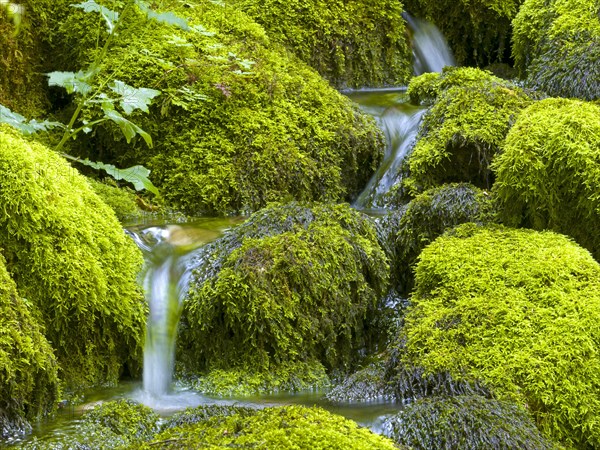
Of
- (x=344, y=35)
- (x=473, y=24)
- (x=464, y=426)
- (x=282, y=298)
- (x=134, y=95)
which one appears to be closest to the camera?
(x=464, y=426)

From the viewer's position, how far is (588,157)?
5.31 meters

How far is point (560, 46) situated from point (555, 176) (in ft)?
8.21

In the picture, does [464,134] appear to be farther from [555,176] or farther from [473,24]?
[473,24]

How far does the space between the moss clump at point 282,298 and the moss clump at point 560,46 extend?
2758mm

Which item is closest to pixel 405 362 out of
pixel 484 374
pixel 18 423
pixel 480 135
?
pixel 484 374

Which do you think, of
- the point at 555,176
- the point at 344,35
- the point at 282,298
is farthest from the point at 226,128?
the point at 555,176

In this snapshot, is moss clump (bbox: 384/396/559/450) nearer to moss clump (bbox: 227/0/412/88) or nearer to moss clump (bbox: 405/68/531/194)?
moss clump (bbox: 405/68/531/194)

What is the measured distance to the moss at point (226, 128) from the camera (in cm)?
659

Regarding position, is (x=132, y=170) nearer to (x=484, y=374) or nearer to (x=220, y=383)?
(x=220, y=383)

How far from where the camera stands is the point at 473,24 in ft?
30.5

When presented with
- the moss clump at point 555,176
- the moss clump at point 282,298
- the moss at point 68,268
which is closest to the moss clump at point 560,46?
the moss clump at point 555,176

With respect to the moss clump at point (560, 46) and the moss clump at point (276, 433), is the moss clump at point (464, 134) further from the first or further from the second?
the moss clump at point (276, 433)

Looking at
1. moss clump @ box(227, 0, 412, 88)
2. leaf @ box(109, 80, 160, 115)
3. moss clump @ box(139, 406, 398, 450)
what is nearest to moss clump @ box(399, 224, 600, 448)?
moss clump @ box(139, 406, 398, 450)

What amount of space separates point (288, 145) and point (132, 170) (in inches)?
84.5
